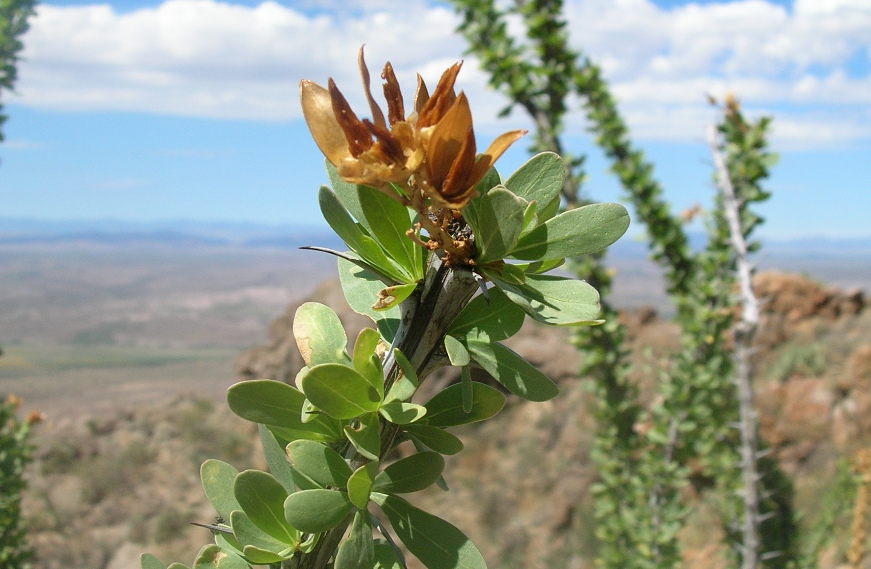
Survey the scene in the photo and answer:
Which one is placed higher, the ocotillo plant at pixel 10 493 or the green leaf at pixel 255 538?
the green leaf at pixel 255 538

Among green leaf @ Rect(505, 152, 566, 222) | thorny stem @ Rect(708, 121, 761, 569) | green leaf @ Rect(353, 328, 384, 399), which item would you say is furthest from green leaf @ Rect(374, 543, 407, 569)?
thorny stem @ Rect(708, 121, 761, 569)

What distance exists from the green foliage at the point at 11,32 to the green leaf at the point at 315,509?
484 cm

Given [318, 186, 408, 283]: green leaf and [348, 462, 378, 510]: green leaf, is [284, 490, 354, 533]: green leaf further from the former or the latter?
[318, 186, 408, 283]: green leaf

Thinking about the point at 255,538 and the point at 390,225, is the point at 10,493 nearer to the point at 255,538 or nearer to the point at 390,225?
the point at 255,538

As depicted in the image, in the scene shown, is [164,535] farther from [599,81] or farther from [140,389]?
[140,389]

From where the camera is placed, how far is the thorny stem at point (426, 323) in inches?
28.0

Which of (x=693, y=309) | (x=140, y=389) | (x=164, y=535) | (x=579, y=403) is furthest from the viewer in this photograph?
(x=140, y=389)

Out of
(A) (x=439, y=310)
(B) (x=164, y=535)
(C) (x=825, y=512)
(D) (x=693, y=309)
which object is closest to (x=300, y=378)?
(A) (x=439, y=310)

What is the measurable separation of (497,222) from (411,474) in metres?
0.32

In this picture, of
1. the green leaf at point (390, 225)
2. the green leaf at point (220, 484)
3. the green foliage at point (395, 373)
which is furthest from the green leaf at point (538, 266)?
the green leaf at point (220, 484)

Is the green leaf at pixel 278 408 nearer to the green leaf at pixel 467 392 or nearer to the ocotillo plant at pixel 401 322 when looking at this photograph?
the ocotillo plant at pixel 401 322

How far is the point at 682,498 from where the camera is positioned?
835cm

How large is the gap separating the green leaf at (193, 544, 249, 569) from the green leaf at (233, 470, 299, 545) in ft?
0.27

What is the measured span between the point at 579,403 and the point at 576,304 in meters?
10.5
